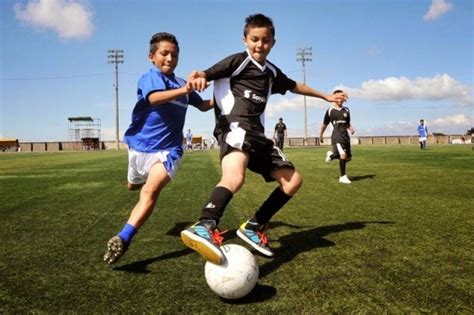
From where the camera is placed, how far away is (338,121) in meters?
10.7

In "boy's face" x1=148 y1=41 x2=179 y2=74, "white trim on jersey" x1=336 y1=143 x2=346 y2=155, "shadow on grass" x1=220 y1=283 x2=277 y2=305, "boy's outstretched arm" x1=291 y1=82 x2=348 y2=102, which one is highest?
"boy's face" x1=148 y1=41 x2=179 y2=74

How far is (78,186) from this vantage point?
9805 mm

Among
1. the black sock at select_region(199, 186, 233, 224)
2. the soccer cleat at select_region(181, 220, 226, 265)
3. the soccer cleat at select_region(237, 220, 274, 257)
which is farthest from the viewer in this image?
the soccer cleat at select_region(237, 220, 274, 257)

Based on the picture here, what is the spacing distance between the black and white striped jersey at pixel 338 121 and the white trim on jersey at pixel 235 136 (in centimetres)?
740

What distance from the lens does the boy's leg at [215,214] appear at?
2.88 metres

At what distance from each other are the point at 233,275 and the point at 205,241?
304 mm

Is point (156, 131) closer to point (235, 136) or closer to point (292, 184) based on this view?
point (235, 136)

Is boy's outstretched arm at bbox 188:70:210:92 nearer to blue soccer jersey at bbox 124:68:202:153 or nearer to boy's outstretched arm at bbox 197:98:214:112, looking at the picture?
blue soccer jersey at bbox 124:68:202:153

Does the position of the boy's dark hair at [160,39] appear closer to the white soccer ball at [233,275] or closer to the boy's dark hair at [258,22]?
the boy's dark hair at [258,22]

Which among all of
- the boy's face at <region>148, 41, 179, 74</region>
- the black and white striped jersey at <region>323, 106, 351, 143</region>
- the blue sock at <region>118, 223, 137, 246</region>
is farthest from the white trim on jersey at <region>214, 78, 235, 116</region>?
the black and white striped jersey at <region>323, 106, 351, 143</region>

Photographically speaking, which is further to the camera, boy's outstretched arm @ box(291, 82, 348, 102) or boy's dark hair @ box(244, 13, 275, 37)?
boy's outstretched arm @ box(291, 82, 348, 102)

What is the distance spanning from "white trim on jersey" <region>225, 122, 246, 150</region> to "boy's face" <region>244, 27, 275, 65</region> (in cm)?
67

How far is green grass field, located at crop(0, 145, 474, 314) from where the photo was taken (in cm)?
267

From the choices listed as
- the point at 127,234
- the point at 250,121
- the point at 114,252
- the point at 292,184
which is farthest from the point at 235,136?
the point at 114,252
